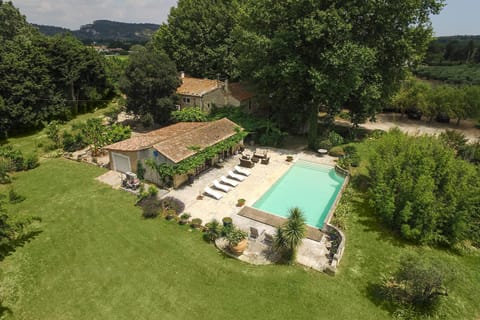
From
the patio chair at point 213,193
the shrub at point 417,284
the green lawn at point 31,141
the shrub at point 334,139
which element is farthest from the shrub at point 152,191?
the shrub at point 334,139

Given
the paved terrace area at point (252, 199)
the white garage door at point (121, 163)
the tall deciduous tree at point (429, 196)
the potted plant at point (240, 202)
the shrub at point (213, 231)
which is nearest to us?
the paved terrace area at point (252, 199)

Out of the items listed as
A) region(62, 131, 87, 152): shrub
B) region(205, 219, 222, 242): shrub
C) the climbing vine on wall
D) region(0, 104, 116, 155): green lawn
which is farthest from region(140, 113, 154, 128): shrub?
region(205, 219, 222, 242): shrub

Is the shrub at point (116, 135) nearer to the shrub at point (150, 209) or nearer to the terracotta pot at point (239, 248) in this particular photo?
the shrub at point (150, 209)

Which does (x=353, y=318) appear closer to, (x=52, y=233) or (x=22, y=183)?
(x=52, y=233)

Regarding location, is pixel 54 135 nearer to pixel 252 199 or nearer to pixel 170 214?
pixel 170 214

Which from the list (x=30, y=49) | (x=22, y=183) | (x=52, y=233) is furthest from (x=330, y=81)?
(x=30, y=49)

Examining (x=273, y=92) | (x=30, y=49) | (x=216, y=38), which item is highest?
(x=216, y=38)

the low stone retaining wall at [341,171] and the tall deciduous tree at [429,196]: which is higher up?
the tall deciduous tree at [429,196]
